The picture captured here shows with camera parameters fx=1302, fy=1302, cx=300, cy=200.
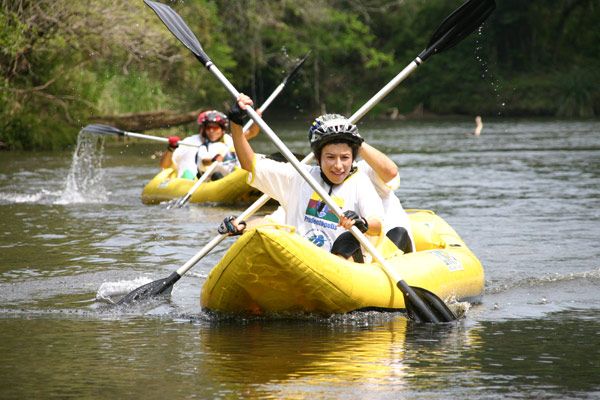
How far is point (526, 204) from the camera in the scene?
50.6ft

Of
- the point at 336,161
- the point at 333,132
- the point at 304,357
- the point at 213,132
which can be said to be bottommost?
the point at 304,357

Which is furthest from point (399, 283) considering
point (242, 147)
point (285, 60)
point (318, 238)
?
point (285, 60)

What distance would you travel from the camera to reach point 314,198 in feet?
25.7

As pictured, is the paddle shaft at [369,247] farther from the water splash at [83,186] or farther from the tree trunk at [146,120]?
the tree trunk at [146,120]

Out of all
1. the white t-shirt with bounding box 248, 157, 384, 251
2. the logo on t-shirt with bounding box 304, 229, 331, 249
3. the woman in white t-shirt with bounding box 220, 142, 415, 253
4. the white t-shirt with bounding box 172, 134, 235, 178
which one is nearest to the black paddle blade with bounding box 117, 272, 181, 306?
the woman in white t-shirt with bounding box 220, 142, 415, 253

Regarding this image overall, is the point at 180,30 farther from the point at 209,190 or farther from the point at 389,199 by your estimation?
the point at 209,190

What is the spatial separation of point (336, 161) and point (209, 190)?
8049 millimetres

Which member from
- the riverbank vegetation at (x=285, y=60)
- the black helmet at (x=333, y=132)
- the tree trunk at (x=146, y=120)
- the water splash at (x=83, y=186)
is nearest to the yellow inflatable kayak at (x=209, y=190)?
the water splash at (x=83, y=186)

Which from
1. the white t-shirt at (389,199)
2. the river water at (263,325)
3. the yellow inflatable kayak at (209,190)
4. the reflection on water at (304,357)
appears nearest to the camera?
the reflection on water at (304,357)

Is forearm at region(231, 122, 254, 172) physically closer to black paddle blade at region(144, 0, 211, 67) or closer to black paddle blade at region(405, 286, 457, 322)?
black paddle blade at region(144, 0, 211, 67)

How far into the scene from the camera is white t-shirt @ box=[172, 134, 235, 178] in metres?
16.4

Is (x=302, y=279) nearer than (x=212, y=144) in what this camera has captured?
Yes

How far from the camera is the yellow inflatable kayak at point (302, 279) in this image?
696 cm

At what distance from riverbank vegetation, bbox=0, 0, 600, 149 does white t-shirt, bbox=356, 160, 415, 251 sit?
15083mm
